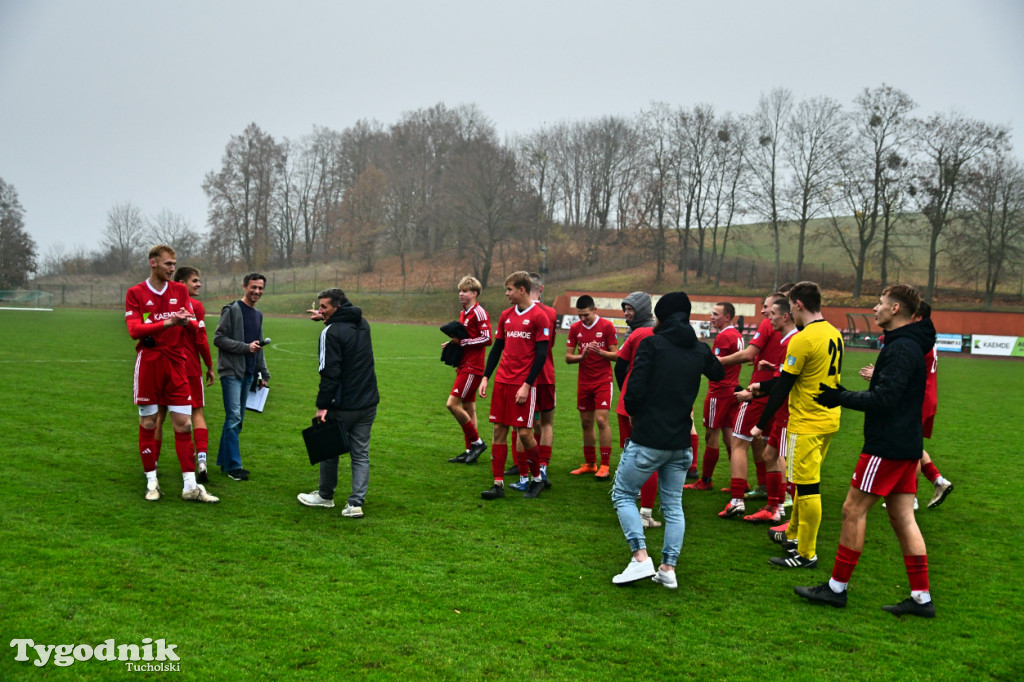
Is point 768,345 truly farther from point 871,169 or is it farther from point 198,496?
point 871,169

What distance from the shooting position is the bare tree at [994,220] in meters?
48.7

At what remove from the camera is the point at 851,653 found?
416 centimetres

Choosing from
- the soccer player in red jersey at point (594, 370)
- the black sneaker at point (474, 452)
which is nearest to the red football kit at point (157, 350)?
the black sneaker at point (474, 452)

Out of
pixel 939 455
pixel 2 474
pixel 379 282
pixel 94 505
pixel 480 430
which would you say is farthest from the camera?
pixel 379 282

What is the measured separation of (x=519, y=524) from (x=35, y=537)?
3805 mm

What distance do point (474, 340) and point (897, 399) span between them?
5300 mm

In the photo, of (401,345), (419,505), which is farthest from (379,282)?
(419,505)

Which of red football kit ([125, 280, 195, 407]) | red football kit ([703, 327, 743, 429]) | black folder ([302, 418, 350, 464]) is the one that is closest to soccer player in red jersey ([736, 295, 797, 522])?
red football kit ([703, 327, 743, 429])

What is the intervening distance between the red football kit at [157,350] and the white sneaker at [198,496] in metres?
0.80

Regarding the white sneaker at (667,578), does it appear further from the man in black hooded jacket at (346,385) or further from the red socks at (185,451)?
the red socks at (185,451)

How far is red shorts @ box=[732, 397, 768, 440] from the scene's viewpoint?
23.3ft

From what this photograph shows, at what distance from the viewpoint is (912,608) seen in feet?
15.6

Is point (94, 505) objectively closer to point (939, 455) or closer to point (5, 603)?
point (5, 603)


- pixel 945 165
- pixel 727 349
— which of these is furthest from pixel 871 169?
pixel 727 349
